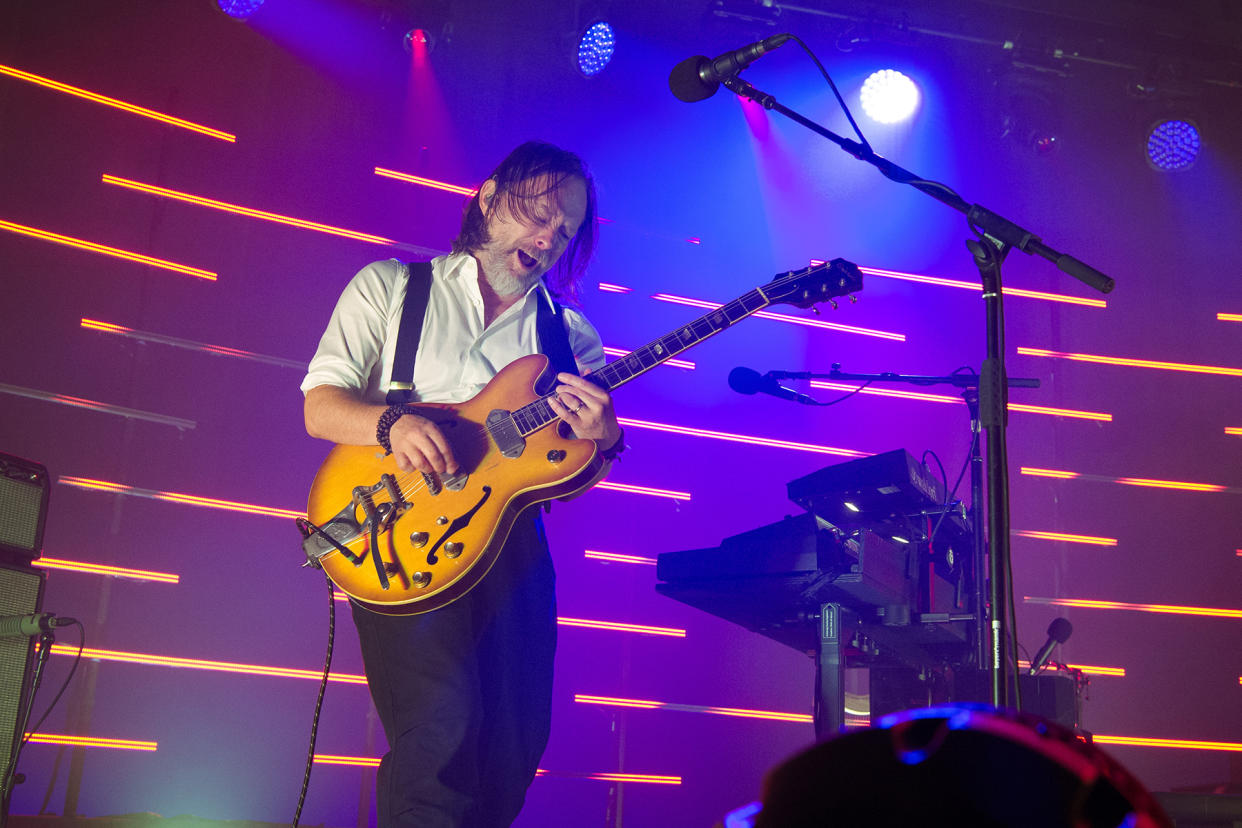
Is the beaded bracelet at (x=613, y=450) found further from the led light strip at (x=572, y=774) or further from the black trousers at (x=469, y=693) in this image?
the led light strip at (x=572, y=774)

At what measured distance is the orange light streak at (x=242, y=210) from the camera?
14.1 ft

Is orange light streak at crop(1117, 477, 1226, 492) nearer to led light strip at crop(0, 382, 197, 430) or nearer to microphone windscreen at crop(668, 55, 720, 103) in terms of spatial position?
microphone windscreen at crop(668, 55, 720, 103)

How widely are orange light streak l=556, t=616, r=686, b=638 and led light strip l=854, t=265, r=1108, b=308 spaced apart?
221 centimetres

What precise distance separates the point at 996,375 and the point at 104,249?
3.61 meters

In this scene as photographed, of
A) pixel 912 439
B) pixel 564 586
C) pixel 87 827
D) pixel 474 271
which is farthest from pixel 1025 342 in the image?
pixel 87 827

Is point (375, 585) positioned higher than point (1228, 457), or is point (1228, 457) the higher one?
point (1228, 457)

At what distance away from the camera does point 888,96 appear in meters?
5.57

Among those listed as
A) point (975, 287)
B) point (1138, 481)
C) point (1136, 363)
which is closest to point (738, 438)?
point (975, 287)

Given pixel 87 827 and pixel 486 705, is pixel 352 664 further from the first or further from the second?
pixel 486 705

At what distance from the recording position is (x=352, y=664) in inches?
167

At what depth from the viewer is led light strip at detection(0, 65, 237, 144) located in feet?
13.8

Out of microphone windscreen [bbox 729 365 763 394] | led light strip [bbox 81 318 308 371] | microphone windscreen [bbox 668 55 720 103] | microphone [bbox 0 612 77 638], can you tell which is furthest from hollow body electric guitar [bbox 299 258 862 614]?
led light strip [bbox 81 318 308 371]

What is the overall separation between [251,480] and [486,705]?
2268 millimetres

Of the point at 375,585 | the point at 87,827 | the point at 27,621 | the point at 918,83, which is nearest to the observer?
the point at 375,585
